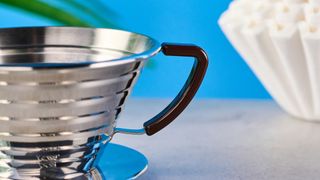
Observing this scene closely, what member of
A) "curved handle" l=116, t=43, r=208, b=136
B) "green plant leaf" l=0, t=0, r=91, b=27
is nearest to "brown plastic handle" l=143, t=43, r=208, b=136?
"curved handle" l=116, t=43, r=208, b=136

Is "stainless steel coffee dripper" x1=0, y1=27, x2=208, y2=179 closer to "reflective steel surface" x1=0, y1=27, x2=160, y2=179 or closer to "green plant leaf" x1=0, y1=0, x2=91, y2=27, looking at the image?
"reflective steel surface" x1=0, y1=27, x2=160, y2=179

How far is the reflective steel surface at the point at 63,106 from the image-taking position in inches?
16.5

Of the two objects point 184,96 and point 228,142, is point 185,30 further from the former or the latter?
point 184,96

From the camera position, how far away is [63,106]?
1.44 ft

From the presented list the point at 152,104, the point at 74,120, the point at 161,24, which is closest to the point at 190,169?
the point at 74,120

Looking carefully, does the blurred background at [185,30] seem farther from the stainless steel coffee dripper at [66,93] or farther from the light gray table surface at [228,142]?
the stainless steel coffee dripper at [66,93]

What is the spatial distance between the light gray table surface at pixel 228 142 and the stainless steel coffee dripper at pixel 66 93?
0.24 feet

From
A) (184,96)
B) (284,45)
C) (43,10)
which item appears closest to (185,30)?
(43,10)

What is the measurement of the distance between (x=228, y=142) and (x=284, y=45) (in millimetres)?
109

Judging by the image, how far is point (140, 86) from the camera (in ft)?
4.89

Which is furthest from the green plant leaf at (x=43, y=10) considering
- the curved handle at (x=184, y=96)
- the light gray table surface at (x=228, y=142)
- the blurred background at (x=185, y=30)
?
the curved handle at (x=184, y=96)

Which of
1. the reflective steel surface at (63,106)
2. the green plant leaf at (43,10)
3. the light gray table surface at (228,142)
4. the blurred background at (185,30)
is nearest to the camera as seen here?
the reflective steel surface at (63,106)

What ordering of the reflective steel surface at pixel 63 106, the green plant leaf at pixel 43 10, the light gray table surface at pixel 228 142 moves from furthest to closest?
the green plant leaf at pixel 43 10 → the light gray table surface at pixel 228 142 → the reflective steel surface at pixel 63 106

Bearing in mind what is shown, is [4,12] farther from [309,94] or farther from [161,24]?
[309,94]
